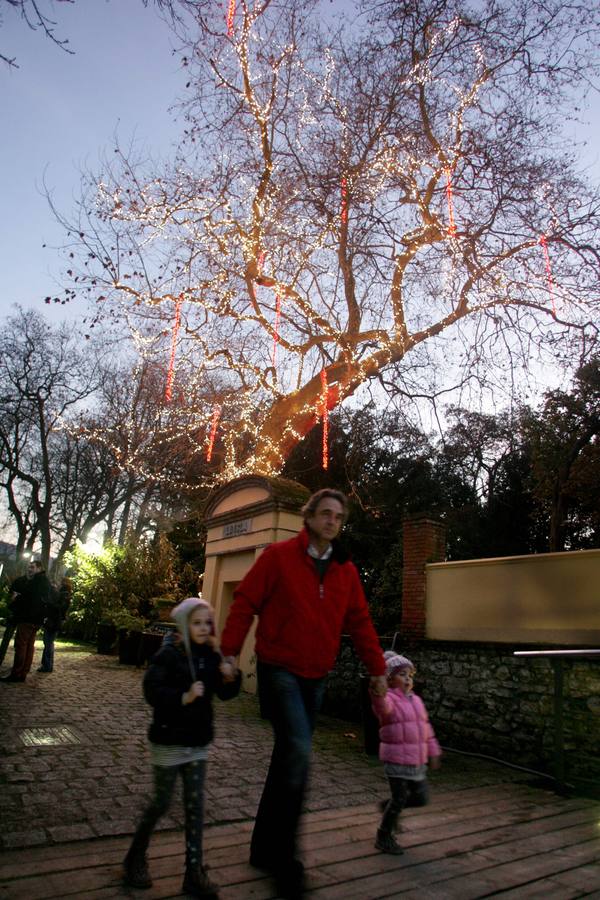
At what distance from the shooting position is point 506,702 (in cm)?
696

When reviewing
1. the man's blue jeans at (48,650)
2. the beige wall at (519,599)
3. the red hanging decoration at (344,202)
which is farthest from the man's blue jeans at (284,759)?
the red hanging decoration at (344,202)

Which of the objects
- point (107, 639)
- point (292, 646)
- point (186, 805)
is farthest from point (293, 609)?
point (107, 639)

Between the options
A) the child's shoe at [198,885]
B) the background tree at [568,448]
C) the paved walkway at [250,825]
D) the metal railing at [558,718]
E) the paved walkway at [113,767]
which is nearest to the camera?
the child's shoe at [198,885]

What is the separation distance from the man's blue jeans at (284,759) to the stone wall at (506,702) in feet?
11.7

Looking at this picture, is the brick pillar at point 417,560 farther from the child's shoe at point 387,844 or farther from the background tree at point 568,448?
the background tree at point 568,448

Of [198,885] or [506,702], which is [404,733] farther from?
[506,702]

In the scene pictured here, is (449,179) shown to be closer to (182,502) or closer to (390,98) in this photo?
(390,98)

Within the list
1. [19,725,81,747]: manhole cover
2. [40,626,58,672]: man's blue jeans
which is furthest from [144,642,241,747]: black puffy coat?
[40,626,58,672]: man's blue jeans

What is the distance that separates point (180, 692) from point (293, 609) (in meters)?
0.62

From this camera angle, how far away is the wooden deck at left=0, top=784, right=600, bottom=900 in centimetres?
257

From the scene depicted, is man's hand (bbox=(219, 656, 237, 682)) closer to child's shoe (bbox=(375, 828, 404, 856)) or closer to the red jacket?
the red jacket

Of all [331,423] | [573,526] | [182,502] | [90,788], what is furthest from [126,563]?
[573,526]

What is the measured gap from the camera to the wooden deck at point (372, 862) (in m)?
2.57

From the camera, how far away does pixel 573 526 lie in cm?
2144
